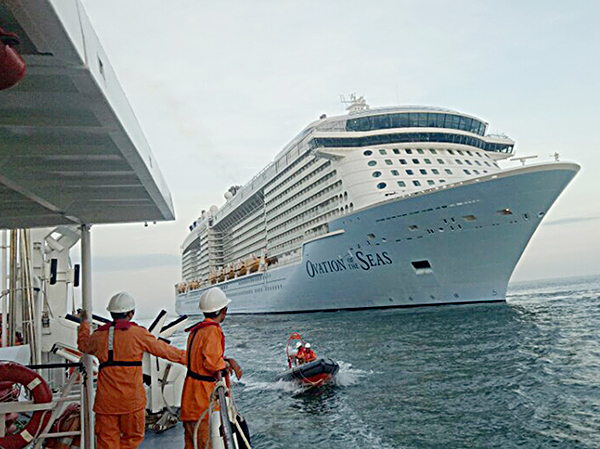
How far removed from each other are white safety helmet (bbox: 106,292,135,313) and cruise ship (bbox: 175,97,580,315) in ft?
56.6

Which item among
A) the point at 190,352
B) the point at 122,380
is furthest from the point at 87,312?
the point at 190,352

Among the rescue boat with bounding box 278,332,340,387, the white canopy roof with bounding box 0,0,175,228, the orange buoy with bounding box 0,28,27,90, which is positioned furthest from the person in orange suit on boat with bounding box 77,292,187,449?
the rescue boat with bounding box 278,332,340,387

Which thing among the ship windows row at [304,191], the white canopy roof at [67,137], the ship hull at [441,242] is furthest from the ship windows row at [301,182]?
the white canopy roof at [67,137]

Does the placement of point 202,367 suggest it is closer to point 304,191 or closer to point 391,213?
point 391,213

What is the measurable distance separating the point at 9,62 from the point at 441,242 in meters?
19.8

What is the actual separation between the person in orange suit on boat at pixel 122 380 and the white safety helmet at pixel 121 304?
114mm

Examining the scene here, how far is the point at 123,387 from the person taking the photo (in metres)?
3.27

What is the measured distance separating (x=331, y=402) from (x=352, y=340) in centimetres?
683

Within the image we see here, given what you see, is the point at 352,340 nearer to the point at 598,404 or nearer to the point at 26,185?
the point at 598,404

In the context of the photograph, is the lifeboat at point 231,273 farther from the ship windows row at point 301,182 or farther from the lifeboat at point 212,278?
the ship windows row at point 301,182

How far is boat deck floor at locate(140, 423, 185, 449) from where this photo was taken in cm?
460

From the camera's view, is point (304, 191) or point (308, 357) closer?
point (308, 357)

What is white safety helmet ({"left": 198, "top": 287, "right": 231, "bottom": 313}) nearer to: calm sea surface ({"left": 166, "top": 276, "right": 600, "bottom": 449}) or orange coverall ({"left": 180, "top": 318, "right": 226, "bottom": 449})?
orange coverall ({"left": 180, "top": 318, "right": 226, "bottom": 449})

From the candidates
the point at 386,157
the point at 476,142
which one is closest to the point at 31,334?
the point at 386,157
